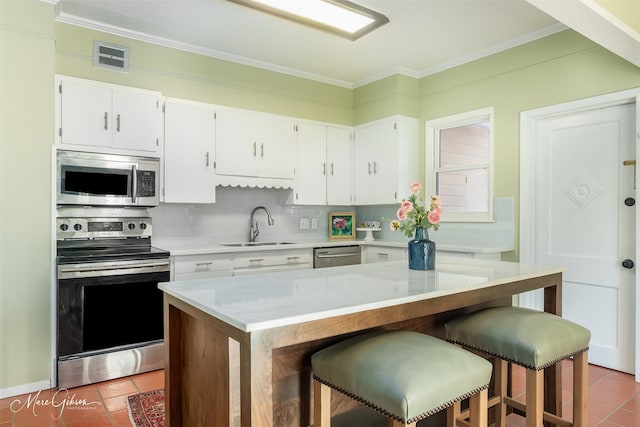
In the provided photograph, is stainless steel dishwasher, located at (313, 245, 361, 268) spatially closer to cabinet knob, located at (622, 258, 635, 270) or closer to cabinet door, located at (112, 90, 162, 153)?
cabinet door, located at (112, 90, 162, 153)

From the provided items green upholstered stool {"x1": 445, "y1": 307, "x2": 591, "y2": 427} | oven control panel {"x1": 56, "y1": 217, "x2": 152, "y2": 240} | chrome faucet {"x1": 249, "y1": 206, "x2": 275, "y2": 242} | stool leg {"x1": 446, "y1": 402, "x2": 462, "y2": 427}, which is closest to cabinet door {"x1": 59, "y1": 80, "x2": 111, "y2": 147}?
oven control panel {"x1": 56, "y1": 217, "x2": 152, "y2": 240}

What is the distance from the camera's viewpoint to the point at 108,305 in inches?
119

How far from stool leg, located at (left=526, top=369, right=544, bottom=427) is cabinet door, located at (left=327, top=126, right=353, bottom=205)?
320 cm

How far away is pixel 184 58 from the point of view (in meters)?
3.88

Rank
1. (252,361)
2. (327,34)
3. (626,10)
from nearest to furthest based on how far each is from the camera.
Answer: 1. (252,361)
2. (626,10)
3. (327,34)

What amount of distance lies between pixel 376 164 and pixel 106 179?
2703 millimetres

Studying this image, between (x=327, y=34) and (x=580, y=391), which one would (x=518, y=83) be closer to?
(x=327, y=34)

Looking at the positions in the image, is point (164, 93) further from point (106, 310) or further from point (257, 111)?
point (106, 310)

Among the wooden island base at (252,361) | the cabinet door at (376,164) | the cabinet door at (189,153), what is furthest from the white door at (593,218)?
the cabinet door at (189,153)

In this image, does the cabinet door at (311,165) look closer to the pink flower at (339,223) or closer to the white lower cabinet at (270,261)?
the pink flower at (339,223)

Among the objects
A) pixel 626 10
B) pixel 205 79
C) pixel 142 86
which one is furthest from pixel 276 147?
pixel 626 10

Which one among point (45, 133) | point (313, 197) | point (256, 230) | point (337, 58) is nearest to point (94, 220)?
point (45, 133)

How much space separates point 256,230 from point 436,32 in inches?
101

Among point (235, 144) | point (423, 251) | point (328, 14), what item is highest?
point (328, 14)
